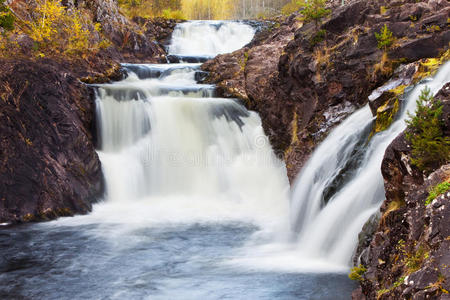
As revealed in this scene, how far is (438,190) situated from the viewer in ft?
12.0

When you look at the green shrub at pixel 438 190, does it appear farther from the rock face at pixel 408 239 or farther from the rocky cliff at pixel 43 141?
the rocky cliff at pixel 43 141

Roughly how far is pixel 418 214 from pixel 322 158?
15.2 feet

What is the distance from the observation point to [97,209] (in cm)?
1024

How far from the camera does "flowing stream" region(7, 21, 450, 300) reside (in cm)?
589

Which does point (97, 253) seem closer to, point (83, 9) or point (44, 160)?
point (44, 160)

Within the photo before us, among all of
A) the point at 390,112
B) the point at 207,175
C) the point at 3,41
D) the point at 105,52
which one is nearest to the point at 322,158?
the point at 390,112

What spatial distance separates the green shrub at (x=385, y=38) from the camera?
862 cm

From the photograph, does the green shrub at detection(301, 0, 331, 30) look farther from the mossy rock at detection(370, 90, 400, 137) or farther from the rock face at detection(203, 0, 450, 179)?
the mossy rock at detection(370, 90, 400, 137)

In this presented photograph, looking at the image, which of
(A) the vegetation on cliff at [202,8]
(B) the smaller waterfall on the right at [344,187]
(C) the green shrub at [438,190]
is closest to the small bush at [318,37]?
(B) the smaller waterfall on the right at [344,187]

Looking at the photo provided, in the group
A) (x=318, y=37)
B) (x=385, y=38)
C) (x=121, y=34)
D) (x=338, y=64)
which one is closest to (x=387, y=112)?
(x=385, y=38)

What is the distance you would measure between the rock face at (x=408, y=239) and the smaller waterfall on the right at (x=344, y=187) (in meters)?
0.92

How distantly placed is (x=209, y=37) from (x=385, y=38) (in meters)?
16.4

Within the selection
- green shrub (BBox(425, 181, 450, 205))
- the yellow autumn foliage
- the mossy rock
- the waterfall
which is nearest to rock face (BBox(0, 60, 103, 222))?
the waterfall

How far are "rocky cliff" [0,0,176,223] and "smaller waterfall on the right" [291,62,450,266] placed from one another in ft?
17.6
